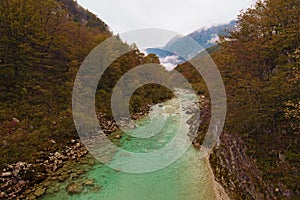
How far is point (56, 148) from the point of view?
11.8 metres

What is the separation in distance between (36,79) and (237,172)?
51.7ft

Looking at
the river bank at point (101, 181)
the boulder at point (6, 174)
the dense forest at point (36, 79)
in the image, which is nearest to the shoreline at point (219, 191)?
the river bank at point (101, 181)

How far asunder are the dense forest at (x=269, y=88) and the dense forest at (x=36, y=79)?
9.77 metres

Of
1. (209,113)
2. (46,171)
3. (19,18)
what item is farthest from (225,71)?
(19,18)

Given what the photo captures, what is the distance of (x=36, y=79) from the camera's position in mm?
17094

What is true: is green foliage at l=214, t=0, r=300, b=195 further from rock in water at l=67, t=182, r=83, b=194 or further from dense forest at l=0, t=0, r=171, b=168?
dense forest at l=0, t=0, r=171, b=168

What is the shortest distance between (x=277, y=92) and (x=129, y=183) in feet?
21.8

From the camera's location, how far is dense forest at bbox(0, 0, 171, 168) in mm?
11373

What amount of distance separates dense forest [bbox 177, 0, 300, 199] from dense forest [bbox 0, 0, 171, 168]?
9.77m

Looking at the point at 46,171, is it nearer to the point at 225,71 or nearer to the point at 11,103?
the point at 11,103

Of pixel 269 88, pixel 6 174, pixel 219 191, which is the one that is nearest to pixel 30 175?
pixel 6 174

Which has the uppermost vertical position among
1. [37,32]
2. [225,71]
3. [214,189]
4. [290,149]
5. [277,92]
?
[37,32]

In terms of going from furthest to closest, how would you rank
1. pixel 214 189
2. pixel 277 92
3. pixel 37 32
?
pixel 37 32, pixel 214 189, pixel 277 92

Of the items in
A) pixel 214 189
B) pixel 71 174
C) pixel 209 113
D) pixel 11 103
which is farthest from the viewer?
pixel 209 113
